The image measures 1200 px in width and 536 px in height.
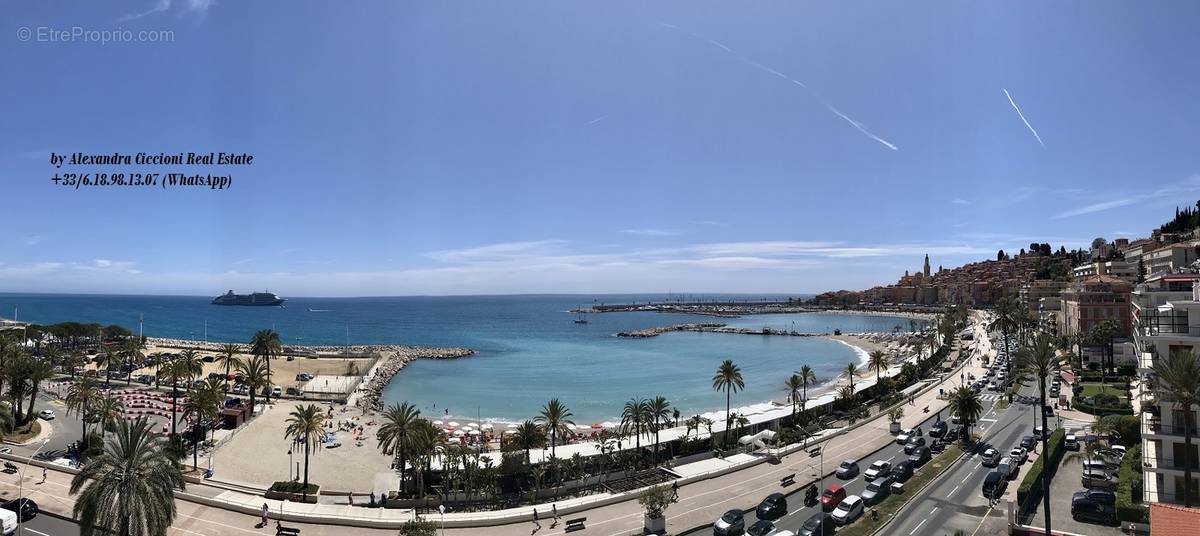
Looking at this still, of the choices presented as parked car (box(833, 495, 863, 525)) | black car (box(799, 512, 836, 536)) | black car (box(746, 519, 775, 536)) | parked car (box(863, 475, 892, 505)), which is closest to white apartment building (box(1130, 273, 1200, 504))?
parked car (box(863, 475, 892, 505))

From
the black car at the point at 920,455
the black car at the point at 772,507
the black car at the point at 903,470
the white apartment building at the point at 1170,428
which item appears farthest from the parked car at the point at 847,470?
the white apartment building at the point at 1170,428

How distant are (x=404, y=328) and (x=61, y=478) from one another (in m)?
147

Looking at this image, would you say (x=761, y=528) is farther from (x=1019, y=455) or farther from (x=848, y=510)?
(x=1019, y=455)

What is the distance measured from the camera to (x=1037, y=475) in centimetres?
2652

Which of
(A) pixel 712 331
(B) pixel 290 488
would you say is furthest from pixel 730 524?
(A) pixel 712 331

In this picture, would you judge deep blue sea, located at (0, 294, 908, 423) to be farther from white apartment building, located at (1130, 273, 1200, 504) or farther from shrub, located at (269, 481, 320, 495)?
white apartment building, located at (1130, 273, 1200, 504)

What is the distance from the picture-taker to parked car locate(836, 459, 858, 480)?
2867 cm

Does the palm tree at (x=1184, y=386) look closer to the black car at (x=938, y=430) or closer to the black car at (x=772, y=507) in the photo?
the black car at (x=772, y=507)

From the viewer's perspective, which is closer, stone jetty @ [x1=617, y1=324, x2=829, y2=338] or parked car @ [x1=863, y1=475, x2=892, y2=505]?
parked car @ [x1=863, y1=475, x2=892, y2=505]

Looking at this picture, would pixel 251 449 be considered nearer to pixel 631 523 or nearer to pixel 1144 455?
pixel 631 523

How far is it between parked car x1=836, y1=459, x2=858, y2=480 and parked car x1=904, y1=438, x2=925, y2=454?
480cm

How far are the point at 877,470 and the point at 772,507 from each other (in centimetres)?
818

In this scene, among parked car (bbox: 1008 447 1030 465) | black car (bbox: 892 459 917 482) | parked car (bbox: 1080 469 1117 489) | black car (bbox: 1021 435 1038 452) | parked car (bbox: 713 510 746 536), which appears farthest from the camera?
black car (bbox: 1021 435 1038 452)

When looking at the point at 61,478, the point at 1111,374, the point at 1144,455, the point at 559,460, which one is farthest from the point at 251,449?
the point at 1111,374
